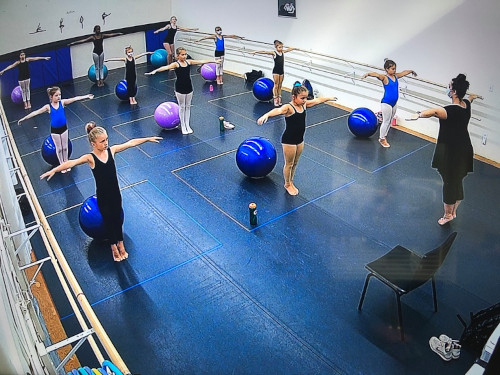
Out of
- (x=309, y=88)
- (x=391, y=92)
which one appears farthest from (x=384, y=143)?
(x=309, y=88)

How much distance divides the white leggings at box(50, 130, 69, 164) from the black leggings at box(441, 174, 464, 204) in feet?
18.4

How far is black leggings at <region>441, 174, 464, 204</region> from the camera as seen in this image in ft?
18.4

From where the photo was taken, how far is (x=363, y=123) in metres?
8.34

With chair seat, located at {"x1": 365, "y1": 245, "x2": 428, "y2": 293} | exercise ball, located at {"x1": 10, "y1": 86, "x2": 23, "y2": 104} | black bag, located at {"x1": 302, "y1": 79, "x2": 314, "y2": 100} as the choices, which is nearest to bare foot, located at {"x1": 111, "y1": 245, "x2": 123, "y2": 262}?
chair seat, located at {"x1": 365, "y1": 245, "x2": 428, "y2": 293}

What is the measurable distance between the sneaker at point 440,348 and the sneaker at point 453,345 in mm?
30

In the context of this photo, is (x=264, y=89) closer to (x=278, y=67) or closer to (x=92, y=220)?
(x=278, y=67)

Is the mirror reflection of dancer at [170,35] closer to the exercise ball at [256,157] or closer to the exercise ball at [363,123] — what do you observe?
the exercise ball at [363,123]

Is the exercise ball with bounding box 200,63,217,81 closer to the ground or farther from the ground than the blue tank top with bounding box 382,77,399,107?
closer to the ground

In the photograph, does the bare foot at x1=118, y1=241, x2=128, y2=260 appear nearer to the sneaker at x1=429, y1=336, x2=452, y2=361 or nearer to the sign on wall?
the sneaker at x1=429, y1=336, x2=452, y2=361

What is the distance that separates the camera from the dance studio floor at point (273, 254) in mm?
4156

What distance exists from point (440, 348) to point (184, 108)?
6232mm

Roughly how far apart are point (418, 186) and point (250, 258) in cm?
310

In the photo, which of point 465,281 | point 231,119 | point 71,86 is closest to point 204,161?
point 231,119

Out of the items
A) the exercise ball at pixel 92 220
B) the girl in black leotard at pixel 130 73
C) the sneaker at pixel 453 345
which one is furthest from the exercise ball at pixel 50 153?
the sneaker at pixel 453 345
